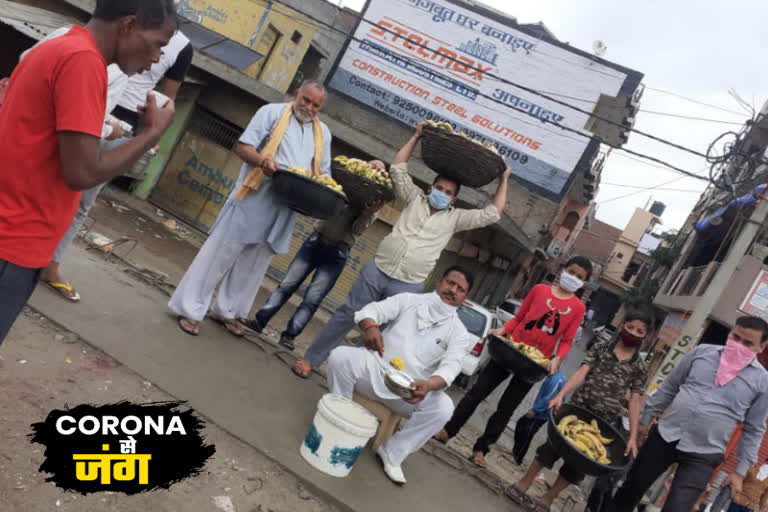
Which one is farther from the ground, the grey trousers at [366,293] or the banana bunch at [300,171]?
the banana bunch at [300,171]

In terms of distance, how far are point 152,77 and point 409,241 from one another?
243 cm

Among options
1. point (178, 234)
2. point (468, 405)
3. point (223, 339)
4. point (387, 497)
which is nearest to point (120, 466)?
point (387, 497)

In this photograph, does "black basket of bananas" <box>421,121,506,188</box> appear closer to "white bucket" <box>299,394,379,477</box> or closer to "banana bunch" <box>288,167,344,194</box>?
"banana bunch" <box>288,167,344,194</box>

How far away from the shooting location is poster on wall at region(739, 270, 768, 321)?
440 inches

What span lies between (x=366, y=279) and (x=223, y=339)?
1.32 metres

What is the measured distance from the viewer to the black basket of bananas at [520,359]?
443 centimetres

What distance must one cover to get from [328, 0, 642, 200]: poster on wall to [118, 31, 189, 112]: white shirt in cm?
991

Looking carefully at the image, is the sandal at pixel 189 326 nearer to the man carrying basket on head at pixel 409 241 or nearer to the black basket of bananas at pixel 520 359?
the man carrying basket on head at pixel 409 241

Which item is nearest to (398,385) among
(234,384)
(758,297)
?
(234,384)

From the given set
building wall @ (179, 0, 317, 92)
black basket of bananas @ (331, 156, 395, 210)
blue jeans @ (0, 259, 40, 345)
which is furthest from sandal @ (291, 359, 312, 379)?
building wall @ (179, 0, 317, 92)

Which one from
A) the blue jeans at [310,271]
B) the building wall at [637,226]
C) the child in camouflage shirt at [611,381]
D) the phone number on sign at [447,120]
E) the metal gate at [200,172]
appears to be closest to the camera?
the child in camouflage shirt at [611,381]

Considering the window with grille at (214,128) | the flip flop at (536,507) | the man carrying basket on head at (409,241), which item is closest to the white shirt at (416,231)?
the man carrying basket on head at (409,241)

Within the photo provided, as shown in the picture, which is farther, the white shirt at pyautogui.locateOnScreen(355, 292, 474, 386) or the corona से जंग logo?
the white shirt at pyautogui.locateOnScreen(355, 292, 474, 386)

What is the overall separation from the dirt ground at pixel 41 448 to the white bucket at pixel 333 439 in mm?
222
